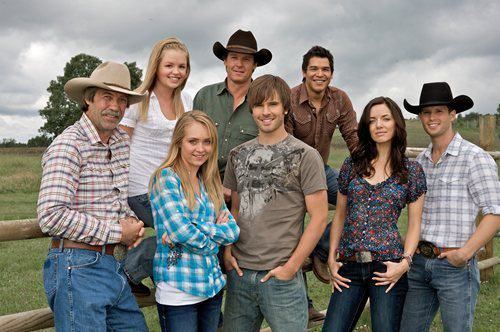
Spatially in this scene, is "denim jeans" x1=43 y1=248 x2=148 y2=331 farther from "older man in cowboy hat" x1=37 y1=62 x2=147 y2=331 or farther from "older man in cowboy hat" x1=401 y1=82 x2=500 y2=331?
"older man in cowboy hat" x1=401 y1=82 x2=500 y2=331

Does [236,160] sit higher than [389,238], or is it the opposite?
[236,160]

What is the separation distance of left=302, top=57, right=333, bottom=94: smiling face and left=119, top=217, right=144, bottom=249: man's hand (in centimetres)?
195

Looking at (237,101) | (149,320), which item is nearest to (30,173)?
(149,320)

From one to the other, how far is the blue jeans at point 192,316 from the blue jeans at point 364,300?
2.75ft

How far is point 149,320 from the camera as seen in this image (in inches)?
267

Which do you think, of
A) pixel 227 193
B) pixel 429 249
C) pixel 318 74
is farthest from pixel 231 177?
pixel 429 249

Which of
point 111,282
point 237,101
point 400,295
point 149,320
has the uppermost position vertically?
point 237,101

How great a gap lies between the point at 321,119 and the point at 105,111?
194 centimetres

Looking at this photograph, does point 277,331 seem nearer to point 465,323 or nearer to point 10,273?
point 465,323

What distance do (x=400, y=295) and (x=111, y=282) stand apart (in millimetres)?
1844

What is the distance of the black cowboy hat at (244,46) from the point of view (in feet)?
14.4

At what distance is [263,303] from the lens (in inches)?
139

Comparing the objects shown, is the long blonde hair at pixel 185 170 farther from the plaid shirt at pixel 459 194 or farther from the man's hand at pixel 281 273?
the plaid shirt at pixel 459 194

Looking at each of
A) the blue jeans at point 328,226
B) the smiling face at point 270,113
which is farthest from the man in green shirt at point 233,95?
the blue jeans at point 328,226
